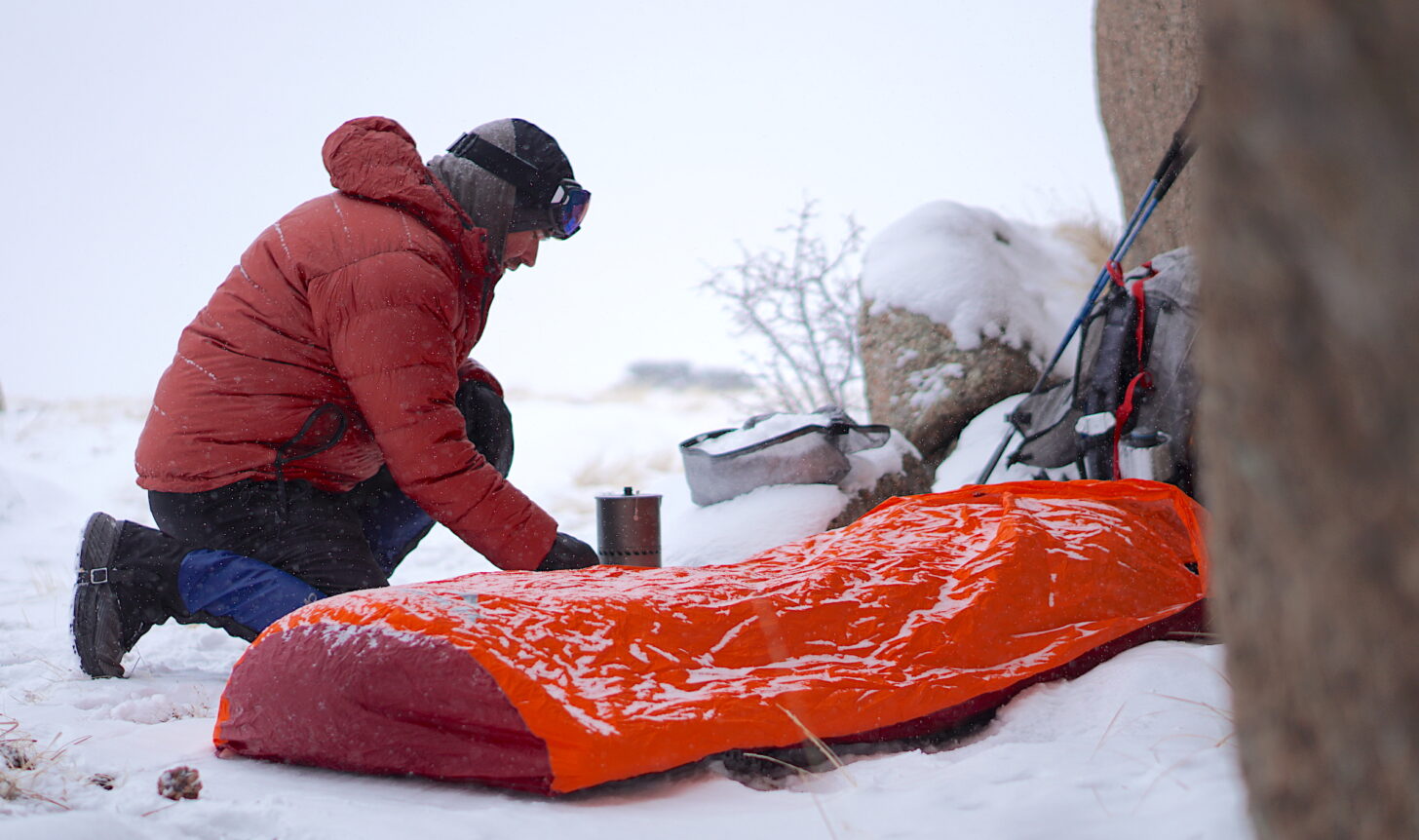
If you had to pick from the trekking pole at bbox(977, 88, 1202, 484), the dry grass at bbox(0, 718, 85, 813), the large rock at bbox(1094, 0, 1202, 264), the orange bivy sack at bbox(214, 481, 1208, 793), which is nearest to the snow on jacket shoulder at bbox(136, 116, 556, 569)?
the orange bivy sack at bbox(214, 481, 1208, 793)

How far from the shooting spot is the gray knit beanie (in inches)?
84.7

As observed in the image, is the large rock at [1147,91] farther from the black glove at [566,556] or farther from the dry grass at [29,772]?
the dry grass at [29,772]

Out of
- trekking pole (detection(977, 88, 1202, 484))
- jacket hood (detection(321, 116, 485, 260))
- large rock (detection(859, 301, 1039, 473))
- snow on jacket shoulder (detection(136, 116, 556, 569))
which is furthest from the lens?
large rock (detection(859, 301, 1039, 473))

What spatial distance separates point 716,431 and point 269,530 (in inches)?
66.6

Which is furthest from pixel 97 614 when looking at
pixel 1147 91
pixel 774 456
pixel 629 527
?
pixel 1147 91

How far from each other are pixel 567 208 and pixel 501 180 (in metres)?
0.17

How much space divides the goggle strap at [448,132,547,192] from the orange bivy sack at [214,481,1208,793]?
90 centimetres

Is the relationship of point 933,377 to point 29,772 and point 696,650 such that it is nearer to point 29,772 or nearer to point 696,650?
point 696,650

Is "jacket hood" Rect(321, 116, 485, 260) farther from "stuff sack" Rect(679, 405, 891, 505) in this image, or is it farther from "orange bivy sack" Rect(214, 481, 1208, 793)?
"stuff sack" Rect(679, 405, 891, 505)

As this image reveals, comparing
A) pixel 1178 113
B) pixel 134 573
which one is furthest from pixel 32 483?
pixel 1178 113

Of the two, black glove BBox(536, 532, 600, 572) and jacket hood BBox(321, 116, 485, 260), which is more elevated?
jacket hood BBox(321, 116, 485, 260)

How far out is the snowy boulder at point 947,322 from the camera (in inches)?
161

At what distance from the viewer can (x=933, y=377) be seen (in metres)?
4.14

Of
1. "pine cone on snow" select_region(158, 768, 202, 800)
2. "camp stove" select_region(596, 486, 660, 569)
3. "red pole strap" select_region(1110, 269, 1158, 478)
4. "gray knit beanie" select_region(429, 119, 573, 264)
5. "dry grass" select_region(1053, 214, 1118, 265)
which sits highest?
"gray knit beanie" select_region(429, 119, 573, 264)
